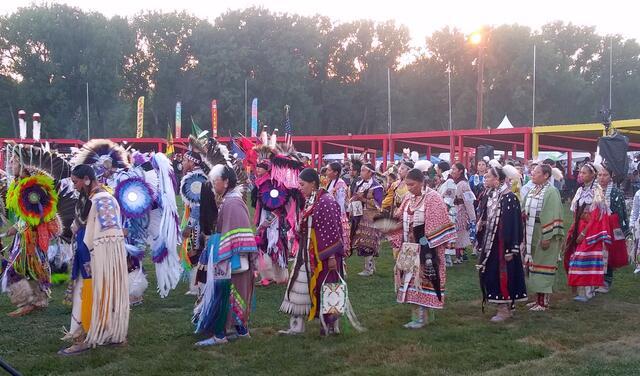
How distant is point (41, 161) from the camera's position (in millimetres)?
6398

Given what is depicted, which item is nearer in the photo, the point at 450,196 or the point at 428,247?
the point at 428,247

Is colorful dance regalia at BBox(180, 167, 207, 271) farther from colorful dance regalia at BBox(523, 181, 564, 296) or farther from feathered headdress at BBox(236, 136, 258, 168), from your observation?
colorful dance regalia at BBox(523, 181, 564, 296)

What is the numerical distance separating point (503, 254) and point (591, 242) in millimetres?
1514

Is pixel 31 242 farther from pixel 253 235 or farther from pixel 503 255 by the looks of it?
pixel 503 255

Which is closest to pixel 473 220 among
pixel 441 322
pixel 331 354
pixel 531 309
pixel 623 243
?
pixel 623 243

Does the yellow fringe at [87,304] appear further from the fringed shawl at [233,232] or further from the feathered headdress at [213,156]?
the feathered headdress at [213,156]

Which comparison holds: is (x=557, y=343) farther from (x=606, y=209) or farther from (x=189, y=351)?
(x=189, y=351)

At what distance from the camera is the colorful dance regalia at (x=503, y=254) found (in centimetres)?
598

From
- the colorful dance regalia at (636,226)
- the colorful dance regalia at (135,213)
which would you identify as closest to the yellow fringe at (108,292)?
the colorful dance regalia at (135,213)

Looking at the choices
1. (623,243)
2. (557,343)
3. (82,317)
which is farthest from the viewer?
(623,243)

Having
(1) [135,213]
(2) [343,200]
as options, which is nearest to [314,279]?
(1) [135,213]

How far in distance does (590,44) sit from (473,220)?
4684 cm

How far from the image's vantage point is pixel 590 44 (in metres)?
50.8

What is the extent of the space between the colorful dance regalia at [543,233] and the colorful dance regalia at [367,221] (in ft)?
8.07
